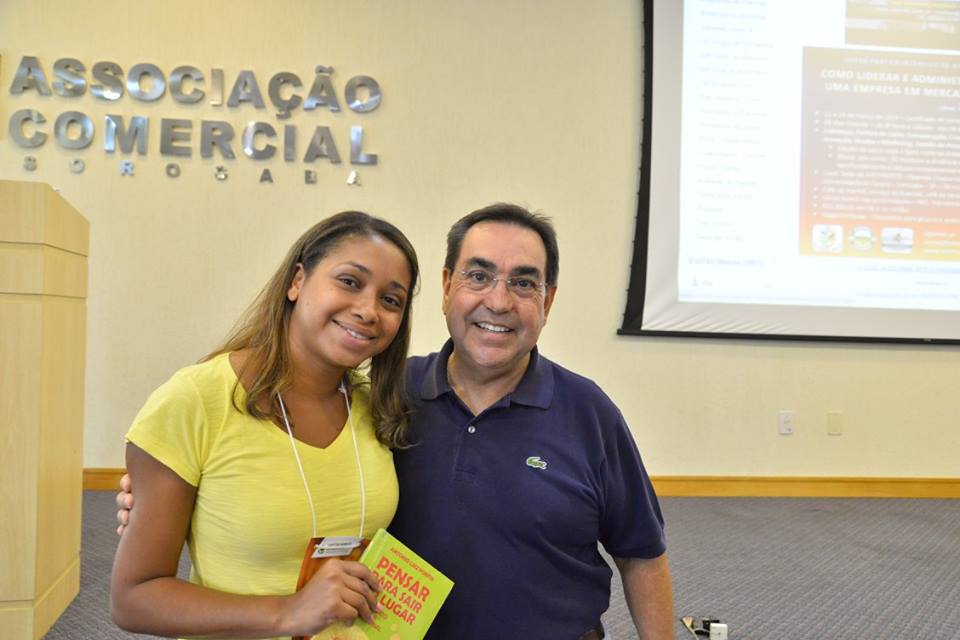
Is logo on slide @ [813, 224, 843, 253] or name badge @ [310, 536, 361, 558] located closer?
name badge @ [310, 536, 361, 558]

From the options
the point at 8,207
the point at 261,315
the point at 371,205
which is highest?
the point at 371,205

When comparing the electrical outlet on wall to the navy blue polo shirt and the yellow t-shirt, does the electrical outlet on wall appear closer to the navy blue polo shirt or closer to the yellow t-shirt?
the navy blue polo shirt

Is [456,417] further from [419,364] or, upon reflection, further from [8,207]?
[8,207]

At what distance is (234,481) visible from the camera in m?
1.06

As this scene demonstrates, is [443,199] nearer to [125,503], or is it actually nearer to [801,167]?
[801,167]

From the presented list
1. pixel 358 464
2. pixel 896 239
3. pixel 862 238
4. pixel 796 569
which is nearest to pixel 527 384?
pixel 358 464

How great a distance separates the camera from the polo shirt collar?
57.3 inches

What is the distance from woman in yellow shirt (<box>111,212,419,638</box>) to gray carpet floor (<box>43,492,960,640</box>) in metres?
1.52

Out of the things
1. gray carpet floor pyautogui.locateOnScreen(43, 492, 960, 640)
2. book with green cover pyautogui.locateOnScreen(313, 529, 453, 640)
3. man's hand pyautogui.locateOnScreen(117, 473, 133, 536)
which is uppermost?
man's hand pyautogui.locateOnScreen(117, 473, 133, 536)

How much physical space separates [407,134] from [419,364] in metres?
2.90

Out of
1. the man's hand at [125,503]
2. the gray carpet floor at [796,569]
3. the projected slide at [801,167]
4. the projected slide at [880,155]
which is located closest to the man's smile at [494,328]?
the man's hand at [125,503]

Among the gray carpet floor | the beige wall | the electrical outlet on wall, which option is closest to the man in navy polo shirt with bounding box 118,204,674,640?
the gray carpet floor

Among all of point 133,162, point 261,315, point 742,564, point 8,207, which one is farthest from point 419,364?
point 133,162

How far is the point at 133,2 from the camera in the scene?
407 centimetres
